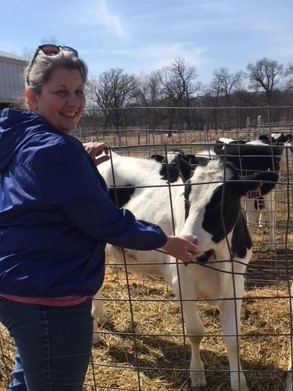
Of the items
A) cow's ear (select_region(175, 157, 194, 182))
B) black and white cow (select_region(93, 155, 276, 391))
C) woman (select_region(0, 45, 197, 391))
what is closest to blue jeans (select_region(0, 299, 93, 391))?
woman (select_region(0, 45, 197, 391))

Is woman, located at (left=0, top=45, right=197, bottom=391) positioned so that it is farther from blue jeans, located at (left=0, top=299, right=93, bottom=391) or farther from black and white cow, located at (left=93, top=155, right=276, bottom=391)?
black and white cow, located at (left=93, top=155, right=276, bottom=391)

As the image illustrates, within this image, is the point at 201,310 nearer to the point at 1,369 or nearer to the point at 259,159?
the point at 1,369

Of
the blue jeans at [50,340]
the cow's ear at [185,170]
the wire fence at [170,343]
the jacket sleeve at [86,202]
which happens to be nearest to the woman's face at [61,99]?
the jacket sleeve at [86,202]

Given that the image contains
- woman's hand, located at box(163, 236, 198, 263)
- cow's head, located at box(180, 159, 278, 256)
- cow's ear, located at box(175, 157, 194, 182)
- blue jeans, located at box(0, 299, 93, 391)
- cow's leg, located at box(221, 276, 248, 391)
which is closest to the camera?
blue jeans, located at box(0, 299, 93, 391)

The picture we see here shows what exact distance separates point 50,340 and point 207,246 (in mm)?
1464

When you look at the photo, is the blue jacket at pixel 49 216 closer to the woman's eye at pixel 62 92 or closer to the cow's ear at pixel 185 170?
the woman's eye at pixel 62 92

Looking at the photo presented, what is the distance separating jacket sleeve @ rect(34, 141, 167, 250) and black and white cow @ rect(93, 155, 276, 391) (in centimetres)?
→ 94

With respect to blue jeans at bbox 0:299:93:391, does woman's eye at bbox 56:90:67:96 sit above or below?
above

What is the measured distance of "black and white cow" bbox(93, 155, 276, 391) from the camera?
324 cm

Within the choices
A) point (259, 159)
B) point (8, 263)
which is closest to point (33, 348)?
point (8, 263)

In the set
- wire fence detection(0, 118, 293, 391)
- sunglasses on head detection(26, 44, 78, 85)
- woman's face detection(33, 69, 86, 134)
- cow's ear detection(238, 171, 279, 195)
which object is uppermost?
sunglasses on head detection(26, 44, 78, 85)

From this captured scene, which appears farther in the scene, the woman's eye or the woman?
the woman's eye

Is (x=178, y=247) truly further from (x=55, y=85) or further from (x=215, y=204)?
(x=215, y=204)

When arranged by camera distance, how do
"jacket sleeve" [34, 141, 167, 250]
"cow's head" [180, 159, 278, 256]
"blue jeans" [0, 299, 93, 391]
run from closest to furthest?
"jacket sleeve" [34, 141, 167, 250], "blue jeans" [0, 299, 93, 391], "cow's head" [180, 159, 278, 256]
